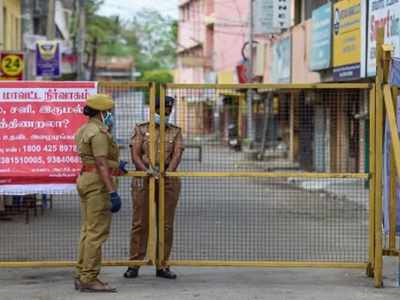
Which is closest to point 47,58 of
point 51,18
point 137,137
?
point 51,18

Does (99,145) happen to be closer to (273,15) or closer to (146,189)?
(146,189)

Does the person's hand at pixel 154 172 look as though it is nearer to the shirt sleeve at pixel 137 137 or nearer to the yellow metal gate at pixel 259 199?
the yellow metal gate at pixel 259 199

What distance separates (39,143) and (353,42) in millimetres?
13938

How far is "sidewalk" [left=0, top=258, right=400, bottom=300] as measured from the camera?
324 inches

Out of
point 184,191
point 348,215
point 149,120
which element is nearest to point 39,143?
point 149,120

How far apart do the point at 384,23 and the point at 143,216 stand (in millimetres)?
11089

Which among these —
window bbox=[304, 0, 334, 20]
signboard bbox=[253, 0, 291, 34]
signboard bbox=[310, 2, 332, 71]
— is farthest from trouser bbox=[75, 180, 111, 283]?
signboard bbox=[253, 0, 291, 34]

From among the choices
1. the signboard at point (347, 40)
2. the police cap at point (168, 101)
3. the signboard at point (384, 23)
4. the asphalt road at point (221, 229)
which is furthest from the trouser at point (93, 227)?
the signboard at point (347, 40)

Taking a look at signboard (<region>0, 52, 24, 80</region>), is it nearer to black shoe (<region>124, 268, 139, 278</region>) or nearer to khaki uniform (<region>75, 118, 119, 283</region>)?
black shoe (<region>124, 268, 139, 278</region>)

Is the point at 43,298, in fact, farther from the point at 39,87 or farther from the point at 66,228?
the point at 66,228

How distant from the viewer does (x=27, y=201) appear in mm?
11859

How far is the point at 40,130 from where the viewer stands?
8898 millimetres

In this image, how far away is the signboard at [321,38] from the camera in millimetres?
23922

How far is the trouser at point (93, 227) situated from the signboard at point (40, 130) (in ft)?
2.35
